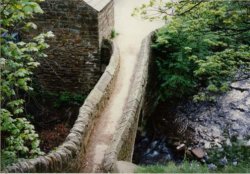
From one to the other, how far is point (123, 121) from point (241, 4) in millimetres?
3010

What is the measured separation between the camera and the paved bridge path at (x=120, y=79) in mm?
6562

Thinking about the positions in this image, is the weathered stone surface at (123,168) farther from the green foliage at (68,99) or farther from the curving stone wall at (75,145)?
the green foliage at (68,99)

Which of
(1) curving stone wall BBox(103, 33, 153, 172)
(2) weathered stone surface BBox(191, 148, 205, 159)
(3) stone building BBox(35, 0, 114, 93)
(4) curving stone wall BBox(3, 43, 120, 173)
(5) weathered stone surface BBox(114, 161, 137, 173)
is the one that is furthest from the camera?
(3) stone building BBox(35, 0, 114, 93)

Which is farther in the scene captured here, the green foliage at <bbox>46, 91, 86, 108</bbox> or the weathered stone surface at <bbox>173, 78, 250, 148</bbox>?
the green foliage at <bbox>46, 91, 86, 108</bbox>

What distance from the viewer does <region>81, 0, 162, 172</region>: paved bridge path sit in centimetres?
656

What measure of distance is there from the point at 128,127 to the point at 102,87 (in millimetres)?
1437

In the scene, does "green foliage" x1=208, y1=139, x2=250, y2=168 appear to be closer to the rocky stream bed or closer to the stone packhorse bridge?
the rocky stream bed

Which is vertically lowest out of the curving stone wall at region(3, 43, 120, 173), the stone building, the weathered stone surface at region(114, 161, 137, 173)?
the weathered stone surface at region(114, 161, 137, 173)

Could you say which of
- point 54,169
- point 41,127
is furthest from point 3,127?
point 41,127

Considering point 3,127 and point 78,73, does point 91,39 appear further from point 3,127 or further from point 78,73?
point 3,127

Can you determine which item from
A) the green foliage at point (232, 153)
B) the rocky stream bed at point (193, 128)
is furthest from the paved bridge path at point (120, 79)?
the green foliage at point (232, 153)

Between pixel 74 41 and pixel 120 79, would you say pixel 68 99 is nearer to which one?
pixel 74 41

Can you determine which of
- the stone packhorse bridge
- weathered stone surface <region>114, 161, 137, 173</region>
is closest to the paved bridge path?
the stone packhorse bridge

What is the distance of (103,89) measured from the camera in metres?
7.93
